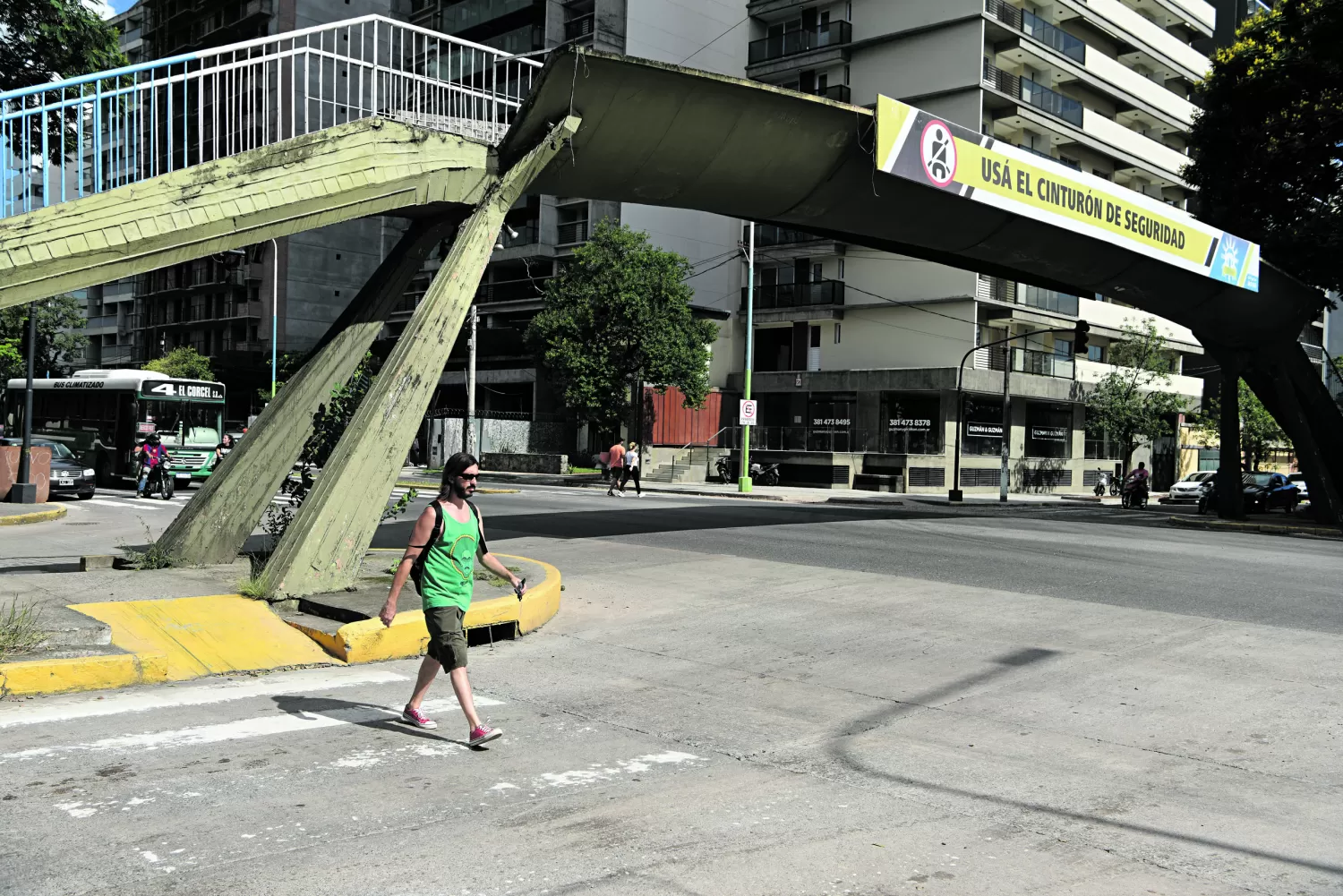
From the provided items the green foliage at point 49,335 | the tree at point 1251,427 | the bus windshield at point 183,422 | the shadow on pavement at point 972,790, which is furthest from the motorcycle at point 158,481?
the tree at point 1251,427

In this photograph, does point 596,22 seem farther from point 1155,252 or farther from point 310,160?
point 310,160

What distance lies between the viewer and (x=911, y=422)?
4572cm

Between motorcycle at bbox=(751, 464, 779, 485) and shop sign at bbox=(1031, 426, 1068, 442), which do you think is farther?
shop sign at bbox=(1031, 426, 1068, 442)

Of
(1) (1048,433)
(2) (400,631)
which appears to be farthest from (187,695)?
(1) (1048,433)

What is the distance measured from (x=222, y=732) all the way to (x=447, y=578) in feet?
5.09

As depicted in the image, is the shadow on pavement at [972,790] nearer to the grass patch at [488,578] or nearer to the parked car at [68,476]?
the grass patch at [488,578]

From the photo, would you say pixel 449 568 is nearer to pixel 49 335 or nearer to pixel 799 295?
pixel 799 295

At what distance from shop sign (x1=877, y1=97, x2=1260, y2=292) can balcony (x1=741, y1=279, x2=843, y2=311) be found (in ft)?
92.1

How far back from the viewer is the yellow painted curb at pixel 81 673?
6840 mm

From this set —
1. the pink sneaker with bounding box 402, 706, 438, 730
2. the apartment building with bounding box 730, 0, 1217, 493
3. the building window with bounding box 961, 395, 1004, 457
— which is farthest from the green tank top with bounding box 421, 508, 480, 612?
the building window with bounding box 961, 395, 1004, 457

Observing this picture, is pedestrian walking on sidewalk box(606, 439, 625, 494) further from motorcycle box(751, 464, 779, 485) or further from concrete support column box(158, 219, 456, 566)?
concrete support column box(158, 219, 456, 566)

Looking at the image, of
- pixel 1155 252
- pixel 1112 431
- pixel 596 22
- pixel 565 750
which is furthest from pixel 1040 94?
pixel 565 750

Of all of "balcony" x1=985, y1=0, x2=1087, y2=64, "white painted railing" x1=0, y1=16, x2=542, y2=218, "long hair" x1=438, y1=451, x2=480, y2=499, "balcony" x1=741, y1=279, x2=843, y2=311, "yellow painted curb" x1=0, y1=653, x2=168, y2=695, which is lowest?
"yellow painted curb" x1=0, y1=653, x2=168, y2=695

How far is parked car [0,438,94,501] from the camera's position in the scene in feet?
84.3
